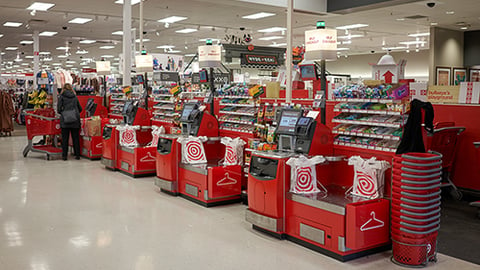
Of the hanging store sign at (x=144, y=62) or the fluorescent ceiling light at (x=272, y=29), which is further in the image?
the fluorescent ceiling light at (x=272, y=29)

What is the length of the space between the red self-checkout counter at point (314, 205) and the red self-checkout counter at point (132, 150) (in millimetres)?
3474

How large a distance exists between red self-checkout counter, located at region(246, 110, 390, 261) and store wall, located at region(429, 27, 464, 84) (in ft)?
38.6

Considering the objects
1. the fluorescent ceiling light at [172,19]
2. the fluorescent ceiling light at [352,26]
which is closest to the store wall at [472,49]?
the fluorescent ceiling light at [352,26]

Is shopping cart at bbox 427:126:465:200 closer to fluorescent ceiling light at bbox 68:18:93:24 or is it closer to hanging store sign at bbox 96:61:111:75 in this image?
hanging store sign at bbox 96:61:111:75

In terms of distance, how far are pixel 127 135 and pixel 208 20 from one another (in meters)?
6.93

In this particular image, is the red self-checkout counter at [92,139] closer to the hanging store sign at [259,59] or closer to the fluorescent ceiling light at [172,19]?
the hanging store sign at [259,59]

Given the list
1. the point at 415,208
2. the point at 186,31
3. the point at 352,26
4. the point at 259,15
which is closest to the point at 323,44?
the point at 415,208

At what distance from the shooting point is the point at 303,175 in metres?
4.50

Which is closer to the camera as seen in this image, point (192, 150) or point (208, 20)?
point (192, 150)

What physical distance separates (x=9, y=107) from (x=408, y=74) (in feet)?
58.2

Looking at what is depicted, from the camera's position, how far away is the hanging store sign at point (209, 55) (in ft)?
21.8

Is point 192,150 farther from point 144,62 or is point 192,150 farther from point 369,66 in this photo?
point 369,66

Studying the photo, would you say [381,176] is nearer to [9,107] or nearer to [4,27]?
[9,107]

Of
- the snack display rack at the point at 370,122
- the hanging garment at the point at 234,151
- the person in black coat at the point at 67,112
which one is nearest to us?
the snack display rack at the point at 370,122
